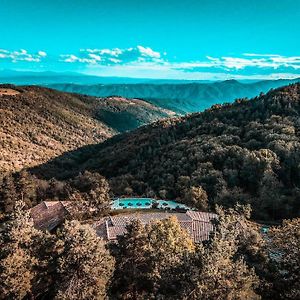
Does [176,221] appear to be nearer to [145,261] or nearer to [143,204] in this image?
[145,261]

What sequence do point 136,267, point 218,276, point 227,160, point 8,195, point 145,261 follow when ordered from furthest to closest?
point 227,160 → point 8,195 → point 136,267 → point 145,261 → point 218,276

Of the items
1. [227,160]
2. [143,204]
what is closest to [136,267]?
[143,204]

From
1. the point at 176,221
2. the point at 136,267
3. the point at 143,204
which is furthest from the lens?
the point at 143,204

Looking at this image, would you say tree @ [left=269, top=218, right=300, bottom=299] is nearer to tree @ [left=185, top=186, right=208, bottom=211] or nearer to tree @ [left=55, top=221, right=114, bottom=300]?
tree @ [left=55, top=221, right=114, bottom=300]

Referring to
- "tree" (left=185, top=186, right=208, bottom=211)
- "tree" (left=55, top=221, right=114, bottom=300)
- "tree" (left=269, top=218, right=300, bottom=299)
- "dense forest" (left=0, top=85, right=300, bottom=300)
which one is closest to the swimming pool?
"tree" (left=185, top=186, right=208, bottom=211)

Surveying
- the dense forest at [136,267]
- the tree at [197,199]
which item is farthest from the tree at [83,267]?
the tree at [197,199]

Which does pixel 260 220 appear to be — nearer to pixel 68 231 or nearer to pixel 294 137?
pixel 294 137

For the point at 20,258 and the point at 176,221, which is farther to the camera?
the point at 176,221
